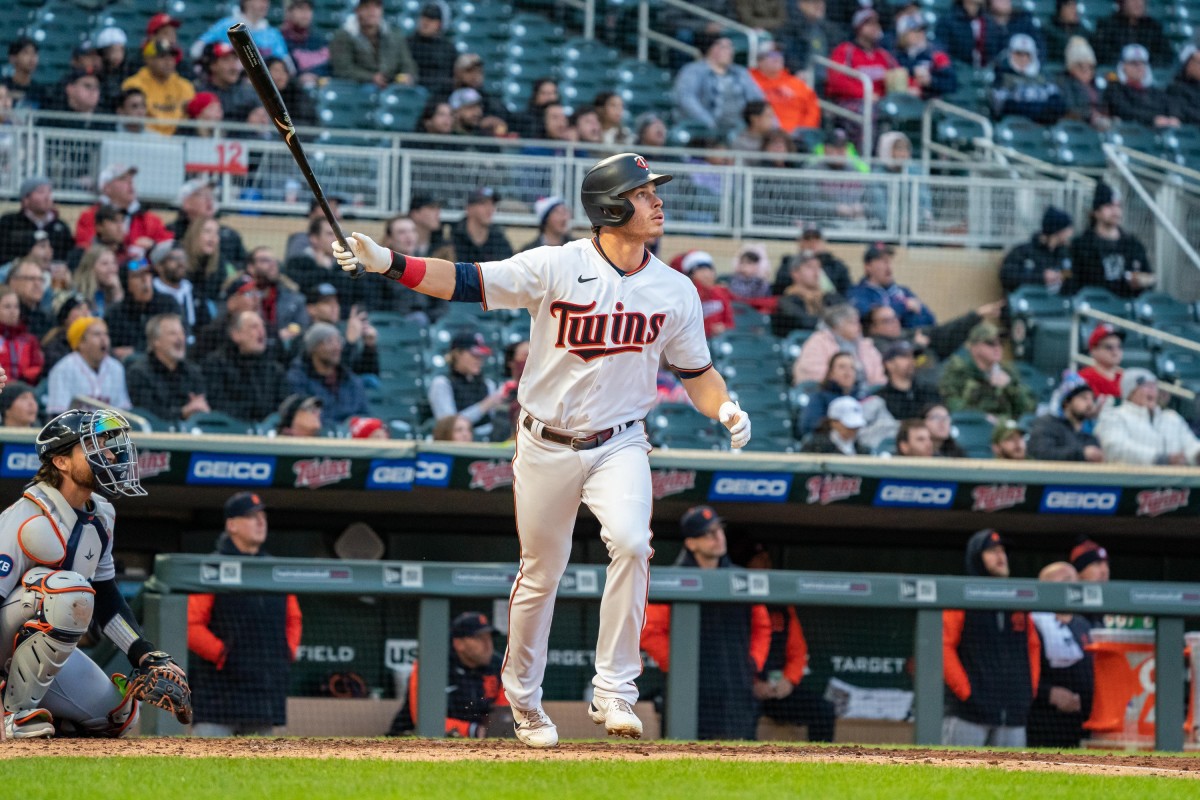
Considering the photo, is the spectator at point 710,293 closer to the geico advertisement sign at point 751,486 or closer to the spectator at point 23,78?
the geico advertisement sign at point 751,486

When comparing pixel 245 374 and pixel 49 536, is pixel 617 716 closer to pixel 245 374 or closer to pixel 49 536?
pixel 49 536

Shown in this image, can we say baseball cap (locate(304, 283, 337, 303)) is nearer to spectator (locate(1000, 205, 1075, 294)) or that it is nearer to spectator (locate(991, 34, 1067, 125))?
spectator (locate(1000, 205, 1075, 294))

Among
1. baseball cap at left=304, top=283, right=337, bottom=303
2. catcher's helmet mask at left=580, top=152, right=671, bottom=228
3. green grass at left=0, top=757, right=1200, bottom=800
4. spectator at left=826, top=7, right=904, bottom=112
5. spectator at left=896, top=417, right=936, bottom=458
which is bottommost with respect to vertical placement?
green grass at left=0, top=757, right=1200, bottom=800

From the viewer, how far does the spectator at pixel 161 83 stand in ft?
39.1

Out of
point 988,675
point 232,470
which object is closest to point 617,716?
point 988,675

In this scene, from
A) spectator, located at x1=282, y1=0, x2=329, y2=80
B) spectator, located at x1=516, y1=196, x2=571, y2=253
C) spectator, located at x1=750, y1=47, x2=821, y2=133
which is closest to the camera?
spectator, located at x1=516, y1=196, x2=571, y2=253

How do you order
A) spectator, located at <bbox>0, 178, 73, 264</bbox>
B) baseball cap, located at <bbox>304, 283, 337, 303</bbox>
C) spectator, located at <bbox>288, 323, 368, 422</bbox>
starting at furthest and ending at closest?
spectator, located at <bbox>0, 178, 73, 264</bbox> → baseball cap, located at <bbox>304, 283, 337, 303</bbox> → spectator, located at <bbox>288, 323, 368, 422</bbox>

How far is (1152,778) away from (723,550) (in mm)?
3268

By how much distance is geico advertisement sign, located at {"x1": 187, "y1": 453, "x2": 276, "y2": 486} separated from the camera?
8570 mm

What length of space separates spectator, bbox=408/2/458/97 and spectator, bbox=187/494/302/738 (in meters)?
6.55

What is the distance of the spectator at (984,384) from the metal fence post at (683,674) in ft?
12.6

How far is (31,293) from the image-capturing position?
9.68 metres

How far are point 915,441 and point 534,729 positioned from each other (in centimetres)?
469

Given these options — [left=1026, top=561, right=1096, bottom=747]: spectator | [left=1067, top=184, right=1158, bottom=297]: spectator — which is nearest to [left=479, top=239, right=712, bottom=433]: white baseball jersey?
[left=1026, top=561, right=1096, bottom=747]: spectator
